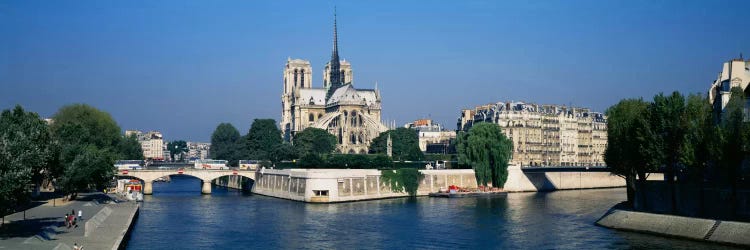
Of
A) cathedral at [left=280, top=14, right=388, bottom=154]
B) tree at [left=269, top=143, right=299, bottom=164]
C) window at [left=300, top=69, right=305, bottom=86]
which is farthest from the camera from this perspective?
window at [left=300, top=69, right=305, bottom=86]

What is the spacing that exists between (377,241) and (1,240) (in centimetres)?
1792

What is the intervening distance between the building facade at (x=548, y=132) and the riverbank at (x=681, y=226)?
66.9m

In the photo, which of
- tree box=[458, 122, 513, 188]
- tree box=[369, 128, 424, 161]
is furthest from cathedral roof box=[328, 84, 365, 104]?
tree box=[458, 122, 513, 188]

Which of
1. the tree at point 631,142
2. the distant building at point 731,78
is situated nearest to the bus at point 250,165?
the tree at point 631,142

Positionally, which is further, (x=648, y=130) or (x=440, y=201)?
(x=440, y=201)

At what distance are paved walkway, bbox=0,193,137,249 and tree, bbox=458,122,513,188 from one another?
3906 centimetres

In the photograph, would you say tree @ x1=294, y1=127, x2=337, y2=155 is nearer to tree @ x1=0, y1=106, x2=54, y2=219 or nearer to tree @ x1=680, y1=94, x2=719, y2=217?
tree @ x1=680, y1=94, x2=719, y2=217

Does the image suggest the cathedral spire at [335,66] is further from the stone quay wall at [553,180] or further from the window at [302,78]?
the stone quay wall at [553,180]

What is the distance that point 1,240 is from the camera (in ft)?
118

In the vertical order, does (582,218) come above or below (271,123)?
below

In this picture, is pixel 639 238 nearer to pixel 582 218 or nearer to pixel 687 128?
pixel 687 128

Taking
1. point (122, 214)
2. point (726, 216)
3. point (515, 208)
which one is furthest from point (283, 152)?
point (726, 216)

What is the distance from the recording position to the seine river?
43.7 meters

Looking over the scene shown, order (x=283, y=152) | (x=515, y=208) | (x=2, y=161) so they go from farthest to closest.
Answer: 1. (x=283, y=152)
2. (x=515, y=208)
3. (x=2, y=161)
